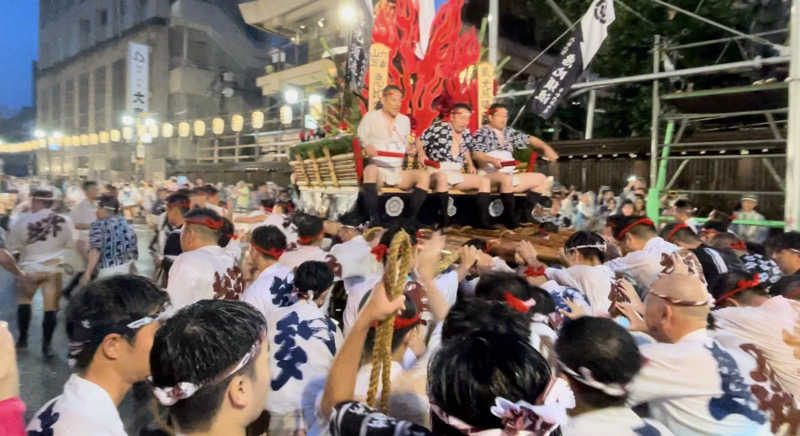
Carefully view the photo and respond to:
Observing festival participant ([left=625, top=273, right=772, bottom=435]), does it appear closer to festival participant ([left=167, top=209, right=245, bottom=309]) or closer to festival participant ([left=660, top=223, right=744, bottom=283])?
festival participant ([left=660, top=223, right=744, bottom=283])

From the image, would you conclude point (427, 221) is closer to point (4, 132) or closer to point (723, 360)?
point (723, 360)

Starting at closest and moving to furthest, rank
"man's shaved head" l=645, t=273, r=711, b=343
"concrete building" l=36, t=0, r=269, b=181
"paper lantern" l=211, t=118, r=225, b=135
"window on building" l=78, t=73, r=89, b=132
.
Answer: "man's shaved head" l=645, t=273, r=711, b=343 < "paper lantern" l=211, t=118, r=225, b=135 < "concrete building" l=36, t=0, r=269, b=181 < "window on building" l=78, t=73, r=89, b=132

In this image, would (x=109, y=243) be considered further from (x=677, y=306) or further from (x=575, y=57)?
(x=575, y=57)

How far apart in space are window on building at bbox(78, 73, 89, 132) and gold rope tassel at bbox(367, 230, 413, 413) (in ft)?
126

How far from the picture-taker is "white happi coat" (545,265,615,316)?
11.4ft

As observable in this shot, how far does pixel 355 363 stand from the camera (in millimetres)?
1533

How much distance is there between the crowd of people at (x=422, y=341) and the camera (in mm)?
1324

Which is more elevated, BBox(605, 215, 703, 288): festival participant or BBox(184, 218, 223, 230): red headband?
BBox(184, 218, 223, 230): red headband

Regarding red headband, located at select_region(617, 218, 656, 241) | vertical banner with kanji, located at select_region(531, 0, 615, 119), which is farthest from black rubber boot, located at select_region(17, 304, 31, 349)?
vertical banner with kanji, located at select_region(531, 0, 615, 119)

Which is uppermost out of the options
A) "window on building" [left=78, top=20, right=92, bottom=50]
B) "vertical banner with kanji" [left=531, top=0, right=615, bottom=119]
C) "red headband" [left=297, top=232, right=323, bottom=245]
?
"window on building" [left=78, top=20, right=92, bottom=50]

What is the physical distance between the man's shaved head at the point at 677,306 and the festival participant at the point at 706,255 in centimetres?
175

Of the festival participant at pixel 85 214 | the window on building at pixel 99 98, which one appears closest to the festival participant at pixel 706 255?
the festival participant at pixel 85 214

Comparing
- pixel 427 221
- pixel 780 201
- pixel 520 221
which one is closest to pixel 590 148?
pixel 780 201

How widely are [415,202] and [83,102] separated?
3644 cm
